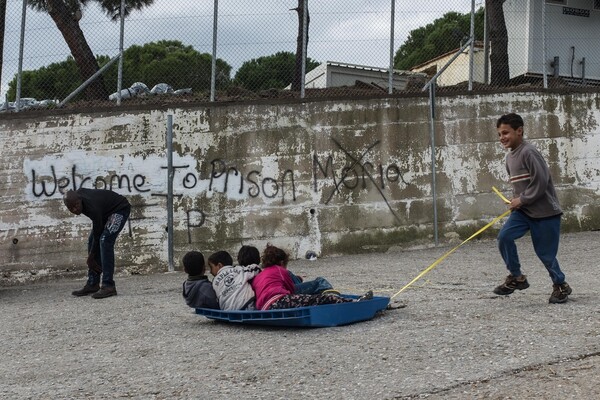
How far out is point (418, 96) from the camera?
1407 centimetres

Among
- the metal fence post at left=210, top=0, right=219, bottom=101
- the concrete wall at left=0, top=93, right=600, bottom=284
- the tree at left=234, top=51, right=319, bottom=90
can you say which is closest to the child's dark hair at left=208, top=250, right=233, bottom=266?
the concrete wall at left=0, top=93, right=600, bottom=284

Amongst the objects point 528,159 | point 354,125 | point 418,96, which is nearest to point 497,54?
point 418,96

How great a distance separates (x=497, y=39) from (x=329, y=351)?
11385mm

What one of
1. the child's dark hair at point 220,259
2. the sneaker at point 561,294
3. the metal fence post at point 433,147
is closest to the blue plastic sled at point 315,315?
the child's dark hair at point 220,259

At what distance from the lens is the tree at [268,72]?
1422 cm

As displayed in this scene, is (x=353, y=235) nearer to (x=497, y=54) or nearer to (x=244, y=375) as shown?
(x=497, y=54)

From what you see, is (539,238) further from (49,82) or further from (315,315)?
(49,82)

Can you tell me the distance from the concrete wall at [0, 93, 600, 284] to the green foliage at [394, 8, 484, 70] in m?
1.68

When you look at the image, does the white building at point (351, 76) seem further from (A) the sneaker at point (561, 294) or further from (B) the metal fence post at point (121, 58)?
(A) the sneaker at point (561, 294)

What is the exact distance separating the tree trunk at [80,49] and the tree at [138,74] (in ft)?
0.39

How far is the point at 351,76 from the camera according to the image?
1540 centimetres

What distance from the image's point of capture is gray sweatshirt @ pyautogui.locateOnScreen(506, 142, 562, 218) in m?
7.48

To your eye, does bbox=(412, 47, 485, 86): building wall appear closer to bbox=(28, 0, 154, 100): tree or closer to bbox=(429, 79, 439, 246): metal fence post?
bbox=(429, 79, 439, 246): metal fence post

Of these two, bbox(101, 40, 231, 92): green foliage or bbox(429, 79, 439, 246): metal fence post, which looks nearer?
bbox(429, 79, 439, 246): metal fence post
